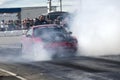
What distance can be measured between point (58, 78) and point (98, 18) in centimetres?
866

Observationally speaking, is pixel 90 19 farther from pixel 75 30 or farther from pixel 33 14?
pixel 33 14

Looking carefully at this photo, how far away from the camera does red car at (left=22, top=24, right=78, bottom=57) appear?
18.2 meters

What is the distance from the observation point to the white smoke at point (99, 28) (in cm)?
1947

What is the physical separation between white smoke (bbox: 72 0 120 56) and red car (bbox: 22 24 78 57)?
964 millimetres

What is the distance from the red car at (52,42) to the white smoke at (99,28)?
964 millimetres

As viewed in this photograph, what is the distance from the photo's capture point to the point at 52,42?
59.8 feet

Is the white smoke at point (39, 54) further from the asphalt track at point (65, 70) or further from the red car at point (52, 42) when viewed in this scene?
the asphalt track at point (65, 70)

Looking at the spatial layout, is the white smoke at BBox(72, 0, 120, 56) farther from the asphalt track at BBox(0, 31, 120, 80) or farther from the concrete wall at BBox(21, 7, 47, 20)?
the concrete wall at BBox(21, 7, 47, 20)

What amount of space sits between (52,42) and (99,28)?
2940 millimetres

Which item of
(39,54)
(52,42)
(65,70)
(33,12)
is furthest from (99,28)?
(33,12)

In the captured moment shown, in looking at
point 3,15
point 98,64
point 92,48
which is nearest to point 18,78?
point 98,64

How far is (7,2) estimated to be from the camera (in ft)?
Result: 240

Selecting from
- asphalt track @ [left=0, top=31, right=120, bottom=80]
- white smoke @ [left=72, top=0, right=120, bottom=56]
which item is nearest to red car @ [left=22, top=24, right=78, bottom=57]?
white smoke @ [left=72, top=0, right=120, bottom=56]

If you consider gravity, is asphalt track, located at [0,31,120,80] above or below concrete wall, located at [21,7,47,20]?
below
